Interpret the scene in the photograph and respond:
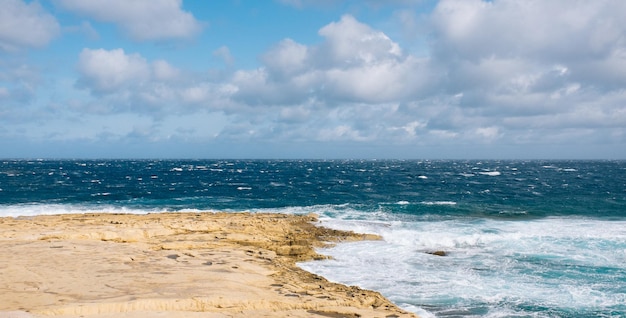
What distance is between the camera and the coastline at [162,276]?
1296cm

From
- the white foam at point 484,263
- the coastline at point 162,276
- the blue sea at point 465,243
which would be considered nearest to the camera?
the coastline at point 162,276

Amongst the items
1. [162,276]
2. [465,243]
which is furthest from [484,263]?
[162,276]

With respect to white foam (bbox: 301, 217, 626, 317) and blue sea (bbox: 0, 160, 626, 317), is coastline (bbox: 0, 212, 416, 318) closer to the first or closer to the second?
white foam (bbox: 301, 217, 626, 317)

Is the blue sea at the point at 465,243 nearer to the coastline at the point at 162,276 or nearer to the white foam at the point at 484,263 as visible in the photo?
the white foam at the point at 484,263

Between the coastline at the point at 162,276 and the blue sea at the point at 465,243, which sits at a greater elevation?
the coastline at the point at 162,276

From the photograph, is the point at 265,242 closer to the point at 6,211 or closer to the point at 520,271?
the point at 520,271

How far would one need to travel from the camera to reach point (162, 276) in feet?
52.6

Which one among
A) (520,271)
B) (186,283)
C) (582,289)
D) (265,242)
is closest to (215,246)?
(265,242)

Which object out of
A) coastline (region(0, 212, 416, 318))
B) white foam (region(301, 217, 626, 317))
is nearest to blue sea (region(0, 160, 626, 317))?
white foam (region(301, 217, 626, 317))

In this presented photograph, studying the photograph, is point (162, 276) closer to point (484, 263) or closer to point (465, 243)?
point (484, 263)

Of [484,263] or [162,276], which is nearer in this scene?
[162,276]

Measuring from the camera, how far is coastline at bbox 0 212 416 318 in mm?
12961

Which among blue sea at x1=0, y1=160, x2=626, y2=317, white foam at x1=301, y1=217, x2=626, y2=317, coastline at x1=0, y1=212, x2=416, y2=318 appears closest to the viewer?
coastline at x1=0, y1=212, x2=416, y2=318

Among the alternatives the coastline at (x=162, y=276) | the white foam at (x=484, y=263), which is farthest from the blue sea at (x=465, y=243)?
the coastline at (x=162, y=276)
